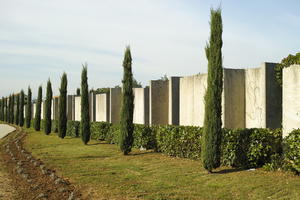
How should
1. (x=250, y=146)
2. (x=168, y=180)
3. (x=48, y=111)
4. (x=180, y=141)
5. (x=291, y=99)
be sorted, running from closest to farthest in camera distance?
(x=168, y=180) → (x=291, y=99) → (x=250, y=146) → (x=180, y=141) → (x=48, y=111)

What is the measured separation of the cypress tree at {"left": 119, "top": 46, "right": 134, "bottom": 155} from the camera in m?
15.6

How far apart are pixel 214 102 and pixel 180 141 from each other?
336cm

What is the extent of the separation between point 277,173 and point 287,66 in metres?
3.33

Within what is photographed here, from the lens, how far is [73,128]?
27469mm

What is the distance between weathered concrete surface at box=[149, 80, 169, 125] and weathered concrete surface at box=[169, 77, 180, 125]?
1356 mm

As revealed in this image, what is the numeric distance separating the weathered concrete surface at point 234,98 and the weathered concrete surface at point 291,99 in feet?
8.07

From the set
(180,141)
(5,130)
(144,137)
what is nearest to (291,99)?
(180,141)

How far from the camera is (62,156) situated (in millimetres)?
15258

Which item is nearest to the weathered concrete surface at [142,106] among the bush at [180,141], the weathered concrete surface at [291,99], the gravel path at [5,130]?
the bush at [180,141]

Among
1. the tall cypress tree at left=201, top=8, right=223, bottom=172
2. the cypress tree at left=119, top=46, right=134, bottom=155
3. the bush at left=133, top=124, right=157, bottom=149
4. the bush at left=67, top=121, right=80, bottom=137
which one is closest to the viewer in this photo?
the tall cypress tree at left=201, top=8, right=223, bottom=172

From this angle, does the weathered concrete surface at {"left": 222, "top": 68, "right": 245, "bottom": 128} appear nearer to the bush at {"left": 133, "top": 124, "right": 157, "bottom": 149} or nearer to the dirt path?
the bush at {"left": 133, "top": 124, "right": 157, "bottom": 149}

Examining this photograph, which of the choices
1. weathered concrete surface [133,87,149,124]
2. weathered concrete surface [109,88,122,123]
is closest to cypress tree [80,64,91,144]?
weathered concrete surface [109,88,122,123]

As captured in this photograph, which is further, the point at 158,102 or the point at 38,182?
the point at 158,102

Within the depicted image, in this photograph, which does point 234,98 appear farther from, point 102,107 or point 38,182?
point 102,107
